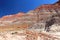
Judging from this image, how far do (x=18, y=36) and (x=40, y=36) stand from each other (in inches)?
110

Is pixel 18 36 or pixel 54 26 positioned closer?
pixel 18 36

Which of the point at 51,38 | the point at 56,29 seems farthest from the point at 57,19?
the point at 51,38

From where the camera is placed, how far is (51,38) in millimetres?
27062

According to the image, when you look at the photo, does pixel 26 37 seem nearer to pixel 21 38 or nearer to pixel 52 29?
pixel 21 38

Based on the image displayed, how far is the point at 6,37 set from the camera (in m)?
24.2

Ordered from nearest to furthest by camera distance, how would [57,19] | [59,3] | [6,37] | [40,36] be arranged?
[6,37] → [40,36] → [57,19] → [59,3]

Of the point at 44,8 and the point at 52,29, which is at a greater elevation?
the point at 44,8

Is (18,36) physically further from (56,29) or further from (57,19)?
(57,19)

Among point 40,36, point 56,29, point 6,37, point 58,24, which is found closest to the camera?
point 6,37

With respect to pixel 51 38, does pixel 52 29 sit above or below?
above

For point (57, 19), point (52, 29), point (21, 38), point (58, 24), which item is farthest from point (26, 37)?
point (57, 19)

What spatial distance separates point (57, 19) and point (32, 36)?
1835cm

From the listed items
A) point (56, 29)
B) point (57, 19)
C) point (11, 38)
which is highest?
point (57, 19)

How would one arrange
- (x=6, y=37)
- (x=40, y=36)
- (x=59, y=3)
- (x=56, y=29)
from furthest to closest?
(x=59, y=3)
(x=56, y=29)
(x=40, y=36)
(x=6, y=37)
